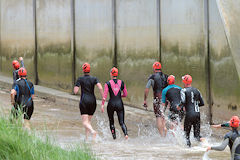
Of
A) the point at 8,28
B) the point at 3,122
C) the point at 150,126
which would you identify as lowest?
the point at 150,126

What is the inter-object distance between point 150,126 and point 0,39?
932 cm

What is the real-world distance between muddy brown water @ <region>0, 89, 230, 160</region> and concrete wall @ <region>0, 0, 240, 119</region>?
976mm

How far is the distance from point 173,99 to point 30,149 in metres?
4.69

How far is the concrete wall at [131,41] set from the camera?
13.2 m

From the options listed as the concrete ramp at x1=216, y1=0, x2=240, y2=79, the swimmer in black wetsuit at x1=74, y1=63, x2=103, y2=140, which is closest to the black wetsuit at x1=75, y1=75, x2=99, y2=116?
the swimmer in black wetsuit at x1=74, y1=63, x2=103, y2=140

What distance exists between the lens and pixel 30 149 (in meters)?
8.52

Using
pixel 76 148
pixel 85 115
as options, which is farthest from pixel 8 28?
pixel 76 148

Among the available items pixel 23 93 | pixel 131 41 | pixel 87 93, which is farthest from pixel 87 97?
pixel 131 41

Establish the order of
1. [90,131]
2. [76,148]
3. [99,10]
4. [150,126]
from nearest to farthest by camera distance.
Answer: [76,148]
[90,131]
[150,126]
[99,10]

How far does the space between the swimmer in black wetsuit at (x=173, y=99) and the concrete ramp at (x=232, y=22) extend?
1.52 metres

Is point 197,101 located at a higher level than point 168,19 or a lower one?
lower

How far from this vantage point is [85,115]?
12531mm

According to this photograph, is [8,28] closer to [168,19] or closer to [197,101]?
[168,19]

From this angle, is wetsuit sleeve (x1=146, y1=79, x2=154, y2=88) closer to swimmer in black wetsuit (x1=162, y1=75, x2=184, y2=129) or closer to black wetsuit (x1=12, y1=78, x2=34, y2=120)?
swimmer in black wetsuit (x1=162, y1=75, x2=184, y2=129)
